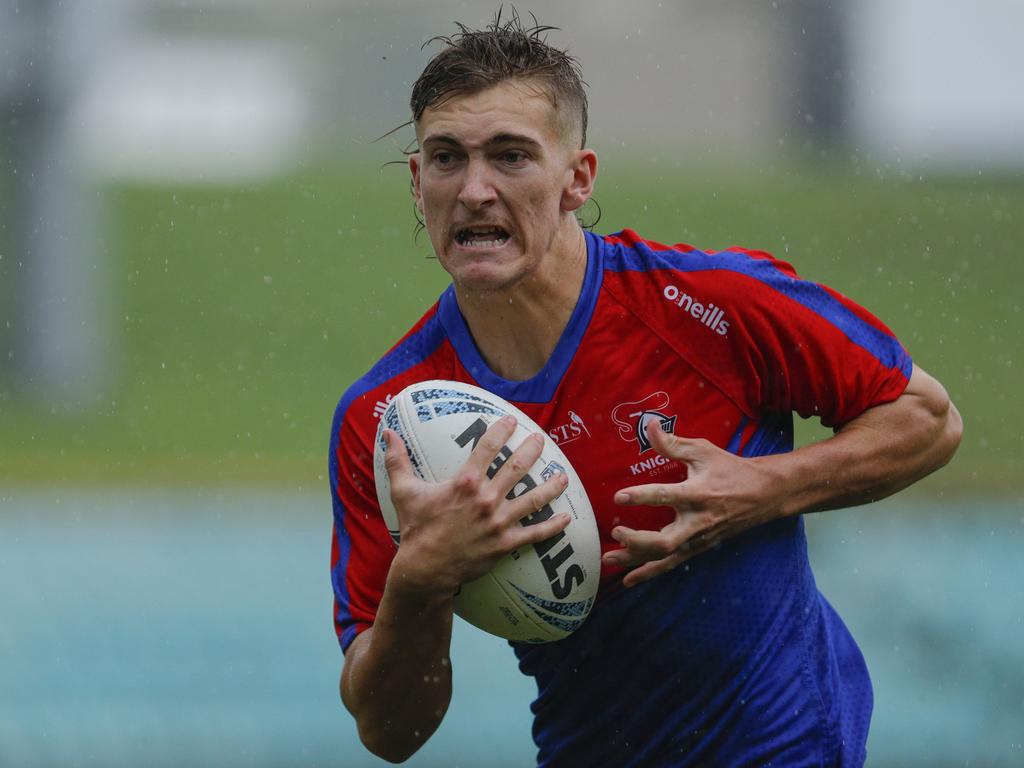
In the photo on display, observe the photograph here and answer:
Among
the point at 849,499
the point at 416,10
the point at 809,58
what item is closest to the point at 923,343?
the point at 809,58

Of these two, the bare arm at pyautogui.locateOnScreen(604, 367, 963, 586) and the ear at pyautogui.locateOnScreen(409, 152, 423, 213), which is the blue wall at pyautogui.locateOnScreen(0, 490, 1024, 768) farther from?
the ear at pyautogui.locateOnScreen(409, 152, 423, 213)

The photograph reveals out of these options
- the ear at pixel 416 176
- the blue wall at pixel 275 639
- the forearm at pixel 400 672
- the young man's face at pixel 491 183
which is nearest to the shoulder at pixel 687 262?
the young man's face at pixel 491 183

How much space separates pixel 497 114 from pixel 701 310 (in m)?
0.71

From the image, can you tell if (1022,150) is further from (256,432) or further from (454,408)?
(454,408)

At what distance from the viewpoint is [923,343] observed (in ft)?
77.3

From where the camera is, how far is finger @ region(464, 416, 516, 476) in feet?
11.0

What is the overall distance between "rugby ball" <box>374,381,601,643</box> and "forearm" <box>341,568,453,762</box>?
0.14 m

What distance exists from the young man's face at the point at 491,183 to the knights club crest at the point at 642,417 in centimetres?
43

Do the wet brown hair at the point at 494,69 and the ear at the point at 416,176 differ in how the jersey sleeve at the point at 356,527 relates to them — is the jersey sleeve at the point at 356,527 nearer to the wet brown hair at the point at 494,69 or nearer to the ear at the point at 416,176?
the ear at the point at 416,176

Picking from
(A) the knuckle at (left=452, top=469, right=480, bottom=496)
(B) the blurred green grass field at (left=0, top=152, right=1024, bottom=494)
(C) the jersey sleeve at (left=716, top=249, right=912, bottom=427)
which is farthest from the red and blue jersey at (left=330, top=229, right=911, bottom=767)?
(B) the blurred green grass field at (left=0, top=152, right=1024, bottom=494)

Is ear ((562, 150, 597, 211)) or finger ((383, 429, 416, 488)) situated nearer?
finger ((383, 429, 416, 488))

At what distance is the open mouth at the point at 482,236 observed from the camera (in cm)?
364

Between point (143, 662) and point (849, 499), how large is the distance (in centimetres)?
648

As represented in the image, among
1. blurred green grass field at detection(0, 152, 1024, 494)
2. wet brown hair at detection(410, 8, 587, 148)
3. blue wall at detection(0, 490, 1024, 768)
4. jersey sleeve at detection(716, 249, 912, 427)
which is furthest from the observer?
blurred green grass field at detection(0, 152, 1024, 494)
